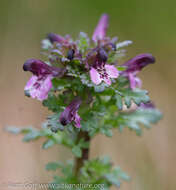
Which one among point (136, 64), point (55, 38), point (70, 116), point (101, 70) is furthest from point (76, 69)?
point (136, 64)

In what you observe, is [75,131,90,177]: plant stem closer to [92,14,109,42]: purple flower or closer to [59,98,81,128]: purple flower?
[59,98,81,128]: purple flower

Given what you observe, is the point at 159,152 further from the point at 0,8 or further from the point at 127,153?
the point at 0,8

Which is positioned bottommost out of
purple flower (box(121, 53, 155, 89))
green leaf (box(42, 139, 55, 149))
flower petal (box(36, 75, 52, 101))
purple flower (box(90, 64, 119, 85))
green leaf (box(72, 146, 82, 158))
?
green leaf (box(72, 146, 82, 158))

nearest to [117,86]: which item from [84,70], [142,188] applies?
[84,70]

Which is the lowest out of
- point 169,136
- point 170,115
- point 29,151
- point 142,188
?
point 142,188

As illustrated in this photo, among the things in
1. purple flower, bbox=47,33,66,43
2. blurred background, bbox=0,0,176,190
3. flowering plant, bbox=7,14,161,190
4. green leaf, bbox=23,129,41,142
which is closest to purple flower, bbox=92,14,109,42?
flowering plant, bbox=7,14,161,190

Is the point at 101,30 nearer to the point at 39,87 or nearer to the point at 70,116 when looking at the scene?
the point at 39,87

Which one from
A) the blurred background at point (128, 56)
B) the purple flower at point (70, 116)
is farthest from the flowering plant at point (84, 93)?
the blurred background at point (128, 56)

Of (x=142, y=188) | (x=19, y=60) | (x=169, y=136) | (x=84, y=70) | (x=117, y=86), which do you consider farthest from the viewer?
(x=19, y=60)
